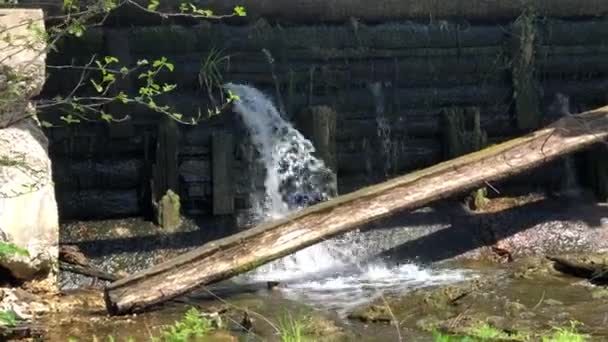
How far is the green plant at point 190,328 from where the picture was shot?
581cm

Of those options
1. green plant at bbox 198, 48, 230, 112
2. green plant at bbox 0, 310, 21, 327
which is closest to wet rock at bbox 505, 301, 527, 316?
green plant at bbox 0, 310, 21, 327

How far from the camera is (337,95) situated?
33.2 ft

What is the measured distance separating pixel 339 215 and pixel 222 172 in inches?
83.0

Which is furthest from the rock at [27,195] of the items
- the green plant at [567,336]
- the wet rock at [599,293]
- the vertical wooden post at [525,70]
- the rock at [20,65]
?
the vertical wooden post at [525,70]

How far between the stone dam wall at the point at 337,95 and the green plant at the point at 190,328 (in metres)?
2.75

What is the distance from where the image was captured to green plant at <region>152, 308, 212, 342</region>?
5812 millimetres

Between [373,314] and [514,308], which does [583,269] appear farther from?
[373,314]

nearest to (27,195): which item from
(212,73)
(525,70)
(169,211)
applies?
(169,211)

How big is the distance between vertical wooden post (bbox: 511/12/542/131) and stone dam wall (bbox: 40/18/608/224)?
0.05 ft

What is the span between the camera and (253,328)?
20.3 feet

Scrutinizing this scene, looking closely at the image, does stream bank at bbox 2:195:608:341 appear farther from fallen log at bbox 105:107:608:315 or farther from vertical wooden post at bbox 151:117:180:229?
vertical wooden post at bbox 151:117:180:229

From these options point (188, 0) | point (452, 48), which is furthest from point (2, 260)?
point (452, 48)

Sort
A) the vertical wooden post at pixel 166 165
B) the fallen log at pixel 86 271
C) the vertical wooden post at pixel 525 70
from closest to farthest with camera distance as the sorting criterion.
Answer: the fallen log at pixel 86 271
the vertical wooden post at pixel 166 165
the vertical wooden post at pixel 525 70

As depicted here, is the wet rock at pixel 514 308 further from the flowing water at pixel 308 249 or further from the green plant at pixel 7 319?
the green plant at pixel 7 319
